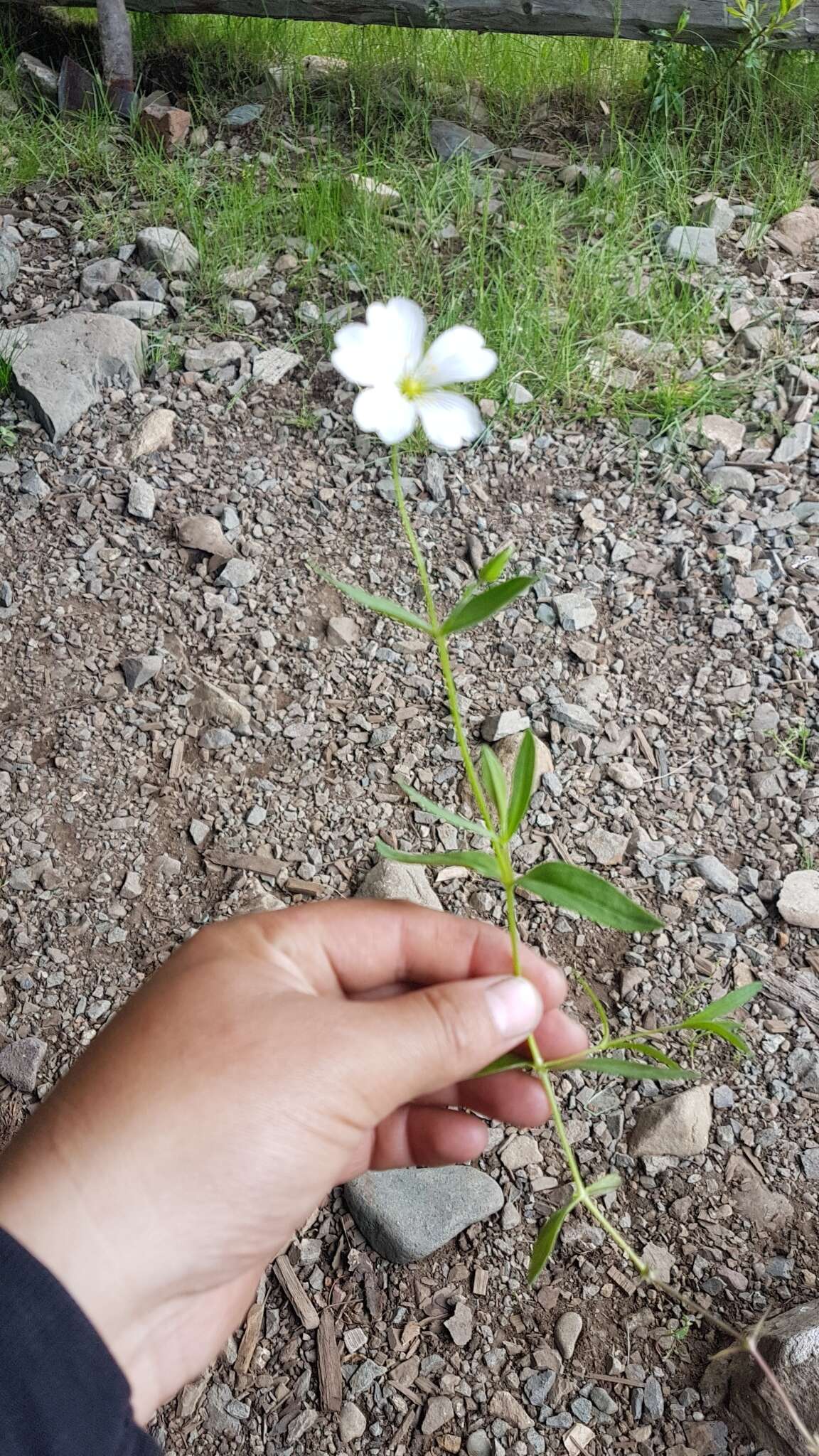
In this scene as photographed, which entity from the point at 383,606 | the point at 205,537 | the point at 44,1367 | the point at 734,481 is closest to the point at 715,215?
the point at 734,481

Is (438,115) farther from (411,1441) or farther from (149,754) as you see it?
(411,1441)

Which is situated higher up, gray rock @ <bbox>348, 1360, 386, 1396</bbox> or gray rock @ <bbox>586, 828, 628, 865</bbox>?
gray rock @ <bbox>586, 828, 628, 865</bbox>

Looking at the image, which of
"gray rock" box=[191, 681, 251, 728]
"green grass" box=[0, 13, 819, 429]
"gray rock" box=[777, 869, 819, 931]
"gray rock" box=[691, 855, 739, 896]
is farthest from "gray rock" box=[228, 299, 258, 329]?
"gray rock" box=[777, 869, 819, 931]

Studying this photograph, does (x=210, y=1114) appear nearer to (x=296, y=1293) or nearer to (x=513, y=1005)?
(x=513, y=1005)

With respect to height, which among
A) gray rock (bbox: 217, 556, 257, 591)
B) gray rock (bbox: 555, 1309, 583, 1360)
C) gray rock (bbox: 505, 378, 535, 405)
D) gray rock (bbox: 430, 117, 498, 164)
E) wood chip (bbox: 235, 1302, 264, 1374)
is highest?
gray rock (bbox: 430, 117, 498, 164)

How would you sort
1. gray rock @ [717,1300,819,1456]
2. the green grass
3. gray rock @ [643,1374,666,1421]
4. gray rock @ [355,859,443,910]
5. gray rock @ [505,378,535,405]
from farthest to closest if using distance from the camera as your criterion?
the green grass
gray rock @ [505,378,535,405]
gray rock @ [355,859,443,910]
gray rock @ [643,1374,666,1421]
gray rock @ [717,1300,819,1456]

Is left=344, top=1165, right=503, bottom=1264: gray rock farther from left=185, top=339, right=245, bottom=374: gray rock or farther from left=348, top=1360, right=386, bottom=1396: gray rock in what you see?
left=185, top=339, right=245, bottom=374: gray rock
